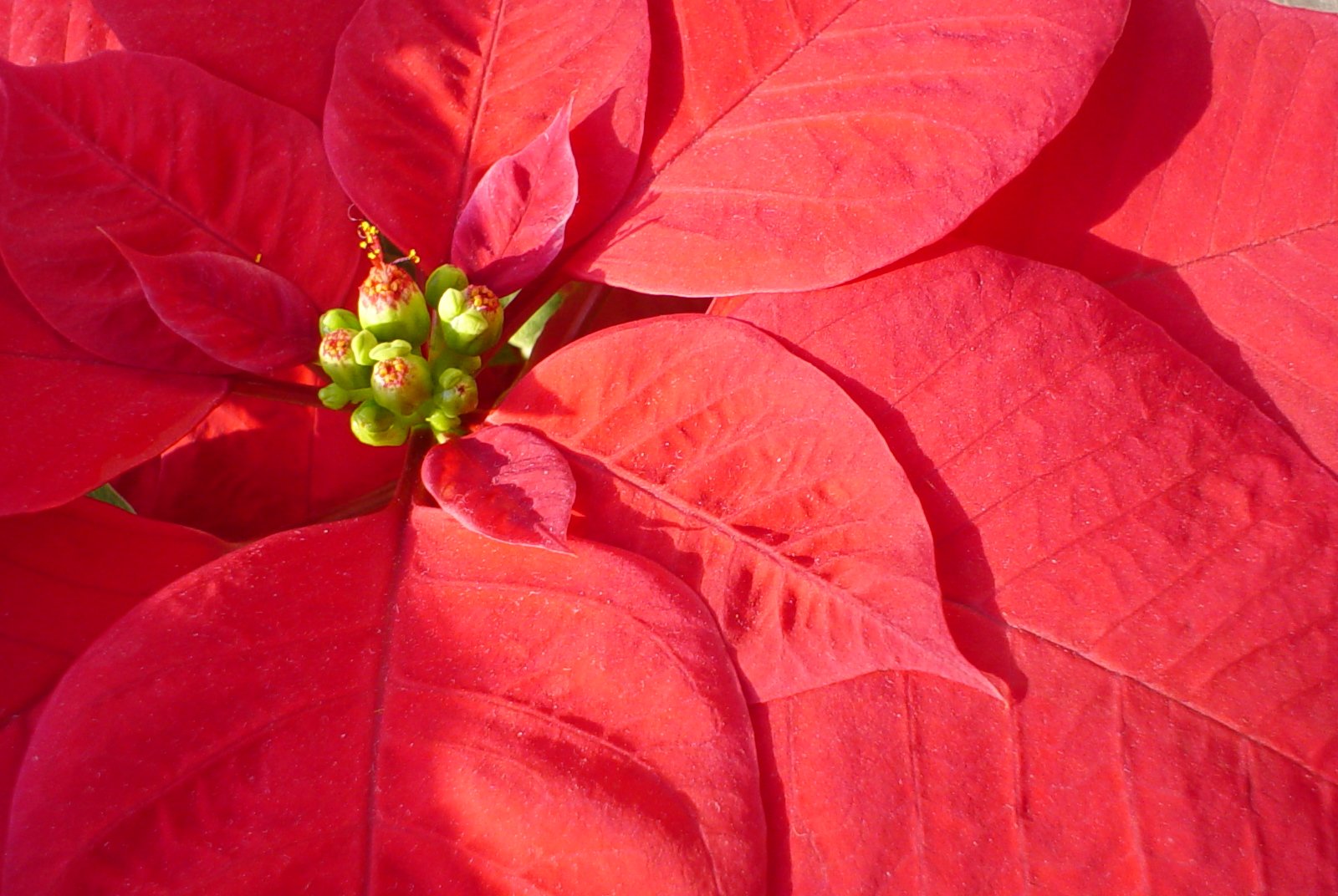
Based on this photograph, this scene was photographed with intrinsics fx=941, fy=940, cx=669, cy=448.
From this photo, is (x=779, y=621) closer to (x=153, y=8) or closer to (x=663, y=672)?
(x=663, y=672)

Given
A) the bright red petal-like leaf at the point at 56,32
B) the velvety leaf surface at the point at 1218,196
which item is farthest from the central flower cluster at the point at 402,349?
the velvety leaf surface at the point at 1218,196

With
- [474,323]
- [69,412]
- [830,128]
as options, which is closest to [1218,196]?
[830,128]

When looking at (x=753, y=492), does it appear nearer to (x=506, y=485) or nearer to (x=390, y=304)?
(x=506, y=485)

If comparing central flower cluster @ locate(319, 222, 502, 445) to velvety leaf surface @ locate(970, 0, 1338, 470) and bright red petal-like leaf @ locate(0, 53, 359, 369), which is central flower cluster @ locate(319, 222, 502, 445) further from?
velvety leaf surface @ locate(970, 0, 1338, 470)

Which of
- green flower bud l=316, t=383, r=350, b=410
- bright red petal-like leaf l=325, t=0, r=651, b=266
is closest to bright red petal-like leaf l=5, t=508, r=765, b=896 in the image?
green flower bud l=316, t=383, r=350, b=410

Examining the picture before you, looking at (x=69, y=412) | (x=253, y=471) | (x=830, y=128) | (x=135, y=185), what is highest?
(x=830, y=128)

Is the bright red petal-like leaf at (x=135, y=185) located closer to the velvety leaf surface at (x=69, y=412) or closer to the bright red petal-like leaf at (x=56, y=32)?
the velvety leaf surface at (x=69, y=412)

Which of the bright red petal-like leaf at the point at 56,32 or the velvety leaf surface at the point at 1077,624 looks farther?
the bright red petal-like leaf at the point at 56,32
